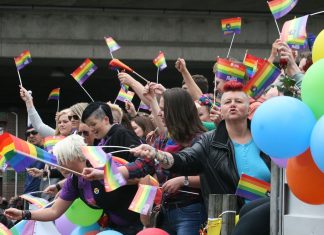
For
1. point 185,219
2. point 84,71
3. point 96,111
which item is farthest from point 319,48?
point 84,71

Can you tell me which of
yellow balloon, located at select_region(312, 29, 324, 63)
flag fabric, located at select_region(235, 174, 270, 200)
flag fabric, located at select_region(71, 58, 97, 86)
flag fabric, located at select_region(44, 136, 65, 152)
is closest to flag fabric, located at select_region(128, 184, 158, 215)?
flag fabric, located at select_region(235, 174, 270, 200)

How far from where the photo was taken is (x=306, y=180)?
4742mm

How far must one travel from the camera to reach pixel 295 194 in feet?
15.9

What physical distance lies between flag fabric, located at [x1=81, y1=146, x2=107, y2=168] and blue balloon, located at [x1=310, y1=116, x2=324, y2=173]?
1968 millimetres

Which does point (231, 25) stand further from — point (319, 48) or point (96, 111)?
point (319, 48)

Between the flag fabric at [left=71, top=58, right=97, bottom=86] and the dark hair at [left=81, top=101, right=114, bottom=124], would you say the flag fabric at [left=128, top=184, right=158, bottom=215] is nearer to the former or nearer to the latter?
the dark hair at [left=81, top=101, right=114, bottom=124]

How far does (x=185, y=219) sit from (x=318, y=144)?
104 inches

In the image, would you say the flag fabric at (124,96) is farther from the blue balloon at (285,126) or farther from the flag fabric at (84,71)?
the blue balloon at (285,126)

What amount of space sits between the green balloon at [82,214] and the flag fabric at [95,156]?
1222 millimetres

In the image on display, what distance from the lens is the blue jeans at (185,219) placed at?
6.91 meters

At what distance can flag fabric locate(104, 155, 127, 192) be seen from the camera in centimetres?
616

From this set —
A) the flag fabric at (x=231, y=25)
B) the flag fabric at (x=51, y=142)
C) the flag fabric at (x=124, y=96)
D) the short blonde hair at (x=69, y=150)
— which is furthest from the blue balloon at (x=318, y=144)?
the flag fabric at (x=124, y=96)

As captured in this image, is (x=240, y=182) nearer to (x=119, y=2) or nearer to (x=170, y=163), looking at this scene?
(x=170, y=163)

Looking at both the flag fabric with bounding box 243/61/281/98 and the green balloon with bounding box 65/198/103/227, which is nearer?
the flag fabric with bounding box 243/61/281/98
